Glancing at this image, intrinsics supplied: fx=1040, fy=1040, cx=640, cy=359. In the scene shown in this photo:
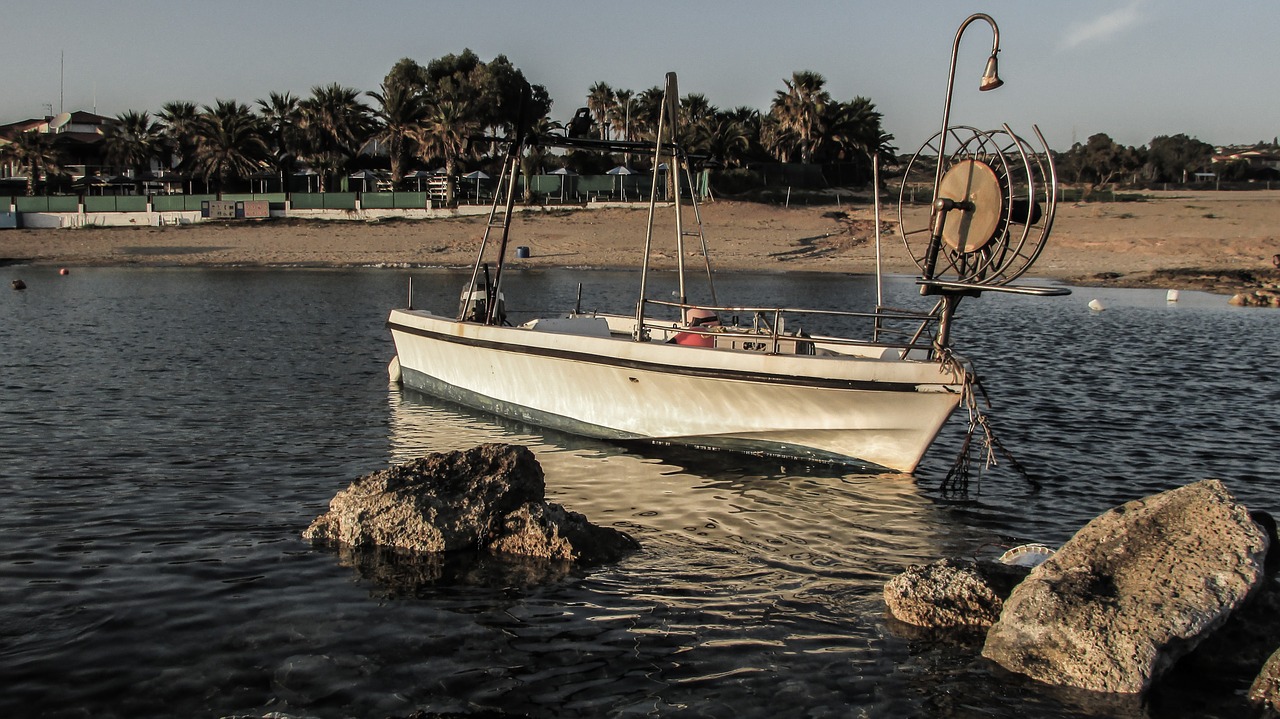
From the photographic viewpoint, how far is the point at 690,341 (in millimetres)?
14844

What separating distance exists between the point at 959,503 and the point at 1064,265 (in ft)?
133

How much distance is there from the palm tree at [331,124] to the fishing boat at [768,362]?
61.1m

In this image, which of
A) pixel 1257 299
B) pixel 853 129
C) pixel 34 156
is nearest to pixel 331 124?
pixel 34 156

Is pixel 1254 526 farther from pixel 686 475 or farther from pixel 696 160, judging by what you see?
pixel 696 160

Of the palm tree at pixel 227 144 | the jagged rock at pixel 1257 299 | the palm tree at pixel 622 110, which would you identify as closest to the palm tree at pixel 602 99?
the palm tree at pixel 622 110

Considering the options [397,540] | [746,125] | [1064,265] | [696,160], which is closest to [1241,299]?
[1064,265]

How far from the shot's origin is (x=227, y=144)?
7094 cm

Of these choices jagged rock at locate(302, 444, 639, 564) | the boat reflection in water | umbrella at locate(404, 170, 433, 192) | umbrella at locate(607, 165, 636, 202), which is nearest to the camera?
jagged rock at locate(302, 444, 639, 564)

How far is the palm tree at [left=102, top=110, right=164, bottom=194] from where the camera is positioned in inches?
A: 3029

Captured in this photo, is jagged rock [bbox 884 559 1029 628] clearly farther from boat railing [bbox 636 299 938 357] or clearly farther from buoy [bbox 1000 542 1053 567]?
boat railing [bbox 636 299 938 357]

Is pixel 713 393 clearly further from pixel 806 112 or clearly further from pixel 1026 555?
pixel 806 112

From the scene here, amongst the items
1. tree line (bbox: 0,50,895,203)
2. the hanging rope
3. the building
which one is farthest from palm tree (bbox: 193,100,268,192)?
the hanging rope

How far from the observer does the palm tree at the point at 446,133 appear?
7069 cm

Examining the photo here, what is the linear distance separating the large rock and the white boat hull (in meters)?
4.33
